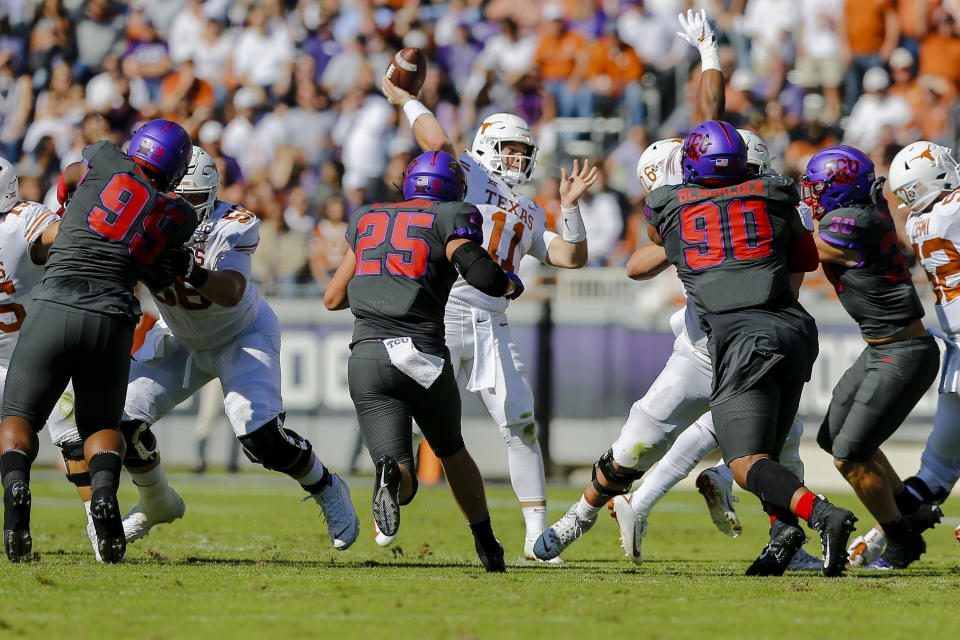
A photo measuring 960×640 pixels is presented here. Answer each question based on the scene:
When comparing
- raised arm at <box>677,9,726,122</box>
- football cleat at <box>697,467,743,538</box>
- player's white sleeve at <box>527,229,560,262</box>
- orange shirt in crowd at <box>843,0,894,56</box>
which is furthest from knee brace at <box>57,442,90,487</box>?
orange shirt in crowd at <box>843,0,894,56</box>

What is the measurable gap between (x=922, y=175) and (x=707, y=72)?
1.27 meters

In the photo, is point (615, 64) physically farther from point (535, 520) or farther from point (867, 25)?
point (535, 520)

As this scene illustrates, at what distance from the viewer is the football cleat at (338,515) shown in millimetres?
6734

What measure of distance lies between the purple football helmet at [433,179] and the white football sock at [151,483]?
6.62 ft

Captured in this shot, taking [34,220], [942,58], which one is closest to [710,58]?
Answer: [34,220]

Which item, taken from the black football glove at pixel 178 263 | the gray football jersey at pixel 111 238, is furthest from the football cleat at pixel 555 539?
the gray football jersey at pixel 111 238

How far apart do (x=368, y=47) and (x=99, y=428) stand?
11957mm

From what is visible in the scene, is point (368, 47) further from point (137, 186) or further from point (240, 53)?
point (137, 186)

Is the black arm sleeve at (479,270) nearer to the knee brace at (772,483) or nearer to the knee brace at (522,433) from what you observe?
the knee brace at (772,483)

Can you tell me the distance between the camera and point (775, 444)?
5941 millimetres

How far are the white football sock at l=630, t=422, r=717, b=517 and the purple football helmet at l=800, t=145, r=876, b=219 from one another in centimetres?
129

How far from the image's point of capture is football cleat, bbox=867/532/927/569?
6.73m

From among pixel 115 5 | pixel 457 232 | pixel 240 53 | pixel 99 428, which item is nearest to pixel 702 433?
pixel 457 232

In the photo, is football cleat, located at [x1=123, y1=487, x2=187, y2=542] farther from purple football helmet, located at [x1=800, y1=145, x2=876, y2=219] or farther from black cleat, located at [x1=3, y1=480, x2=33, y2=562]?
purple football helmet, located at [x1=800, y1=145, x2=876, y2=219]
